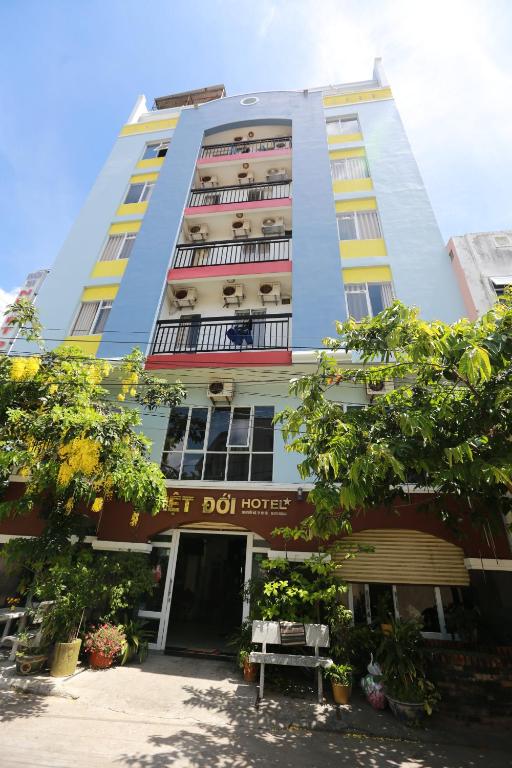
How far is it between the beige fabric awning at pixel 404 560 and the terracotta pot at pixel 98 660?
4.46m

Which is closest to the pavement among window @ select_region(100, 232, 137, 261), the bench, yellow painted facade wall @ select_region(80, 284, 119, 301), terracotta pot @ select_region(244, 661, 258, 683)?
terracotta pot @ select_region(244, 661, 258, 683)

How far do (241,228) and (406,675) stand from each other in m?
12.9

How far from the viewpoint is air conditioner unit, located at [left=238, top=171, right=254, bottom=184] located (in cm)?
1468

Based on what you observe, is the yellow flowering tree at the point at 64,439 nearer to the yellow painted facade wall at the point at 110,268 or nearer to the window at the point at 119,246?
the yellow painted facade wall at the point at 110,268

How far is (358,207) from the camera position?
12375 mm

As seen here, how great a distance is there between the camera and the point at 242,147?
15508 millimetres

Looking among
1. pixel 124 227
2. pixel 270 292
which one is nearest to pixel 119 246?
pixel 124 227

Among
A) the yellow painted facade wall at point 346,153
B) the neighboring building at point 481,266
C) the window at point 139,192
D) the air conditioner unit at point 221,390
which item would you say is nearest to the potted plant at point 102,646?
the air conditioner unit at point 221,390

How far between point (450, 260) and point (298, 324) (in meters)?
4.85

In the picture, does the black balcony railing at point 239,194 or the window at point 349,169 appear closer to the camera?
the window at point 349,169

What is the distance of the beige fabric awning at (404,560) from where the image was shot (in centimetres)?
729

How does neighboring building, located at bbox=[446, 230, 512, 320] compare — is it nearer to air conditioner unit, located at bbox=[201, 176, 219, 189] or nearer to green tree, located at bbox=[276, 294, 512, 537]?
green tree, located at bbox=[276, 294, 512, 537]

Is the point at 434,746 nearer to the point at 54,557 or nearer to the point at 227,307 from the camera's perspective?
the point at 54,557

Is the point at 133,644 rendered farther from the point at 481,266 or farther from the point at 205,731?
the point at 481,266
